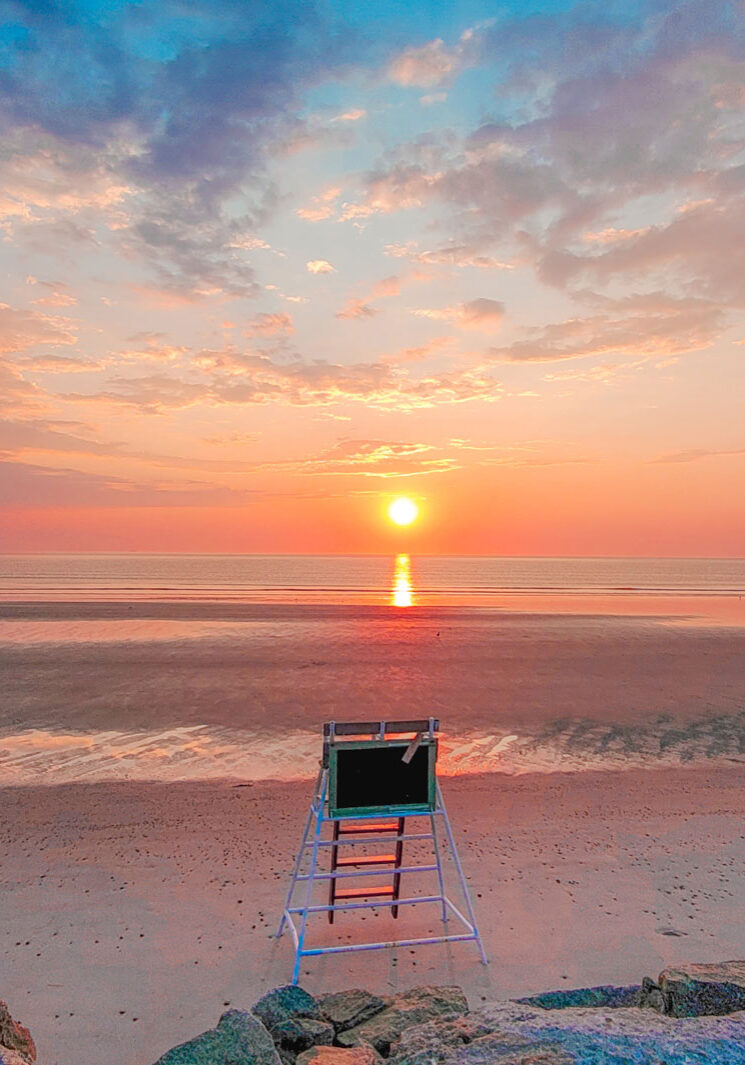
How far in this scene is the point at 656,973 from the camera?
20.4ft

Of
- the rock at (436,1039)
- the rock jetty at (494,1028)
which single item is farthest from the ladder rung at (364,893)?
the rock at (436,1039)

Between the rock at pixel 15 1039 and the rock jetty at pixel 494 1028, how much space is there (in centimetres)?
93

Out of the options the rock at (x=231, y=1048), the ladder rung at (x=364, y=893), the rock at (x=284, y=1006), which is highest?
the rock at (x=231, y=1048)

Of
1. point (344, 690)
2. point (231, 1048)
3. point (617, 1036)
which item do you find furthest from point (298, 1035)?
point (344, 690)

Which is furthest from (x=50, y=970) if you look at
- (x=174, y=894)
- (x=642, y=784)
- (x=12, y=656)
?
(x=12, y=656)

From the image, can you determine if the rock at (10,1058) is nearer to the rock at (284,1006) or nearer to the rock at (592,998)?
the rock at (284,1006)

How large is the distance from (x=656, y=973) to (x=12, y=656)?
23.8 metres

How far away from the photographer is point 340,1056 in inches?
178

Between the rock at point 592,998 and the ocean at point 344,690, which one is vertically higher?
the ocean at point 344,690

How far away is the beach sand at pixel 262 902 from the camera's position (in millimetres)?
5992

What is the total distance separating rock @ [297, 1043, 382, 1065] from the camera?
4.45 metres

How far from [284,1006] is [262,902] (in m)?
2.43

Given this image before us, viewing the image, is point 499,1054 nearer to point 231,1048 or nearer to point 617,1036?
point 617,1036

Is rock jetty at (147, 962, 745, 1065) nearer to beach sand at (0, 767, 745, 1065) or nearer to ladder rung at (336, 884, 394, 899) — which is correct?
beach sand at (0, 767, 745, 1065)
